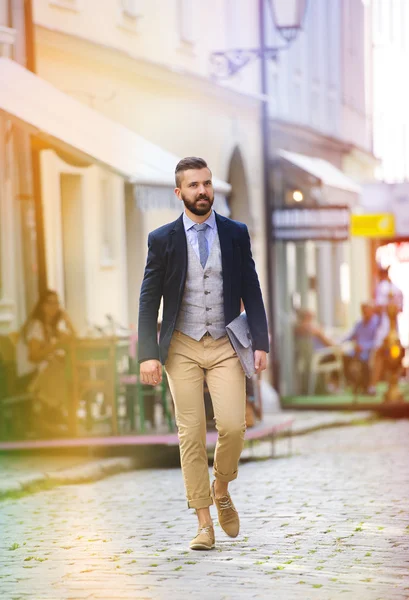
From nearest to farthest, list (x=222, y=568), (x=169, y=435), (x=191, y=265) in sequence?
1. (x=222, y=568)
2. (x=191, y=265)
3. (x=169, y=435)

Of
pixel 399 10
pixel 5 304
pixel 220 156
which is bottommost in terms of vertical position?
pixel 5 304

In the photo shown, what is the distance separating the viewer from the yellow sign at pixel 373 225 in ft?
66.2

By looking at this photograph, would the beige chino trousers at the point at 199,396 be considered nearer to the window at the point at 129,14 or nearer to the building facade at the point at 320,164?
the window at the point at 129,14

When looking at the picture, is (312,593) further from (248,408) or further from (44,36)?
(44,36)

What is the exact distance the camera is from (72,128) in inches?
499

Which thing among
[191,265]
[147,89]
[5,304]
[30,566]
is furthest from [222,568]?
[147,89]

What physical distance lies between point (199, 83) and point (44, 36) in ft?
15.4

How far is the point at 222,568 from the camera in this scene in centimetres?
675

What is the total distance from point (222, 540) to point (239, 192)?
13891 millimetres

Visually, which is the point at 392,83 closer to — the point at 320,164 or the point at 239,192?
the point at 320,164

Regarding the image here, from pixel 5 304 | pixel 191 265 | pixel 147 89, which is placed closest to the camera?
pixel 191 265

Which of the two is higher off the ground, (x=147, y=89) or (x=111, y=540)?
(x=147, y=89)

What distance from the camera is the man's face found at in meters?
7.11

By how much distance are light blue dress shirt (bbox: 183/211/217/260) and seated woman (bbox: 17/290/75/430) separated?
19.1ft
